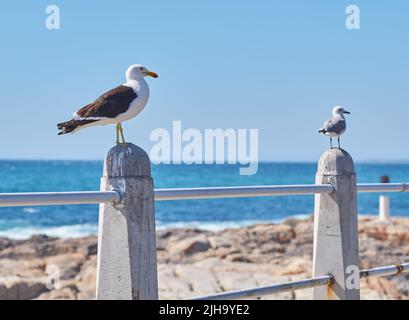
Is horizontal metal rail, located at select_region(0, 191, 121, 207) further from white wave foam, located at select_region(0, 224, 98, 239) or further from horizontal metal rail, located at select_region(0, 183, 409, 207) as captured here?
white wave foam, located at select_region(0, 224, 98, 239)

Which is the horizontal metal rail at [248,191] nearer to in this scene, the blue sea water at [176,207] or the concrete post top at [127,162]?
the concrete post top at [127,162]

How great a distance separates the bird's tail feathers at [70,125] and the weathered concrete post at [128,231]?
1.69ft

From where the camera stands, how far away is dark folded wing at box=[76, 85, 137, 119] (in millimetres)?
4262

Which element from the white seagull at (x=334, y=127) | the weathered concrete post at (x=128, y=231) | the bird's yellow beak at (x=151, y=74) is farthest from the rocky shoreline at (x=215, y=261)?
the weathered concrete post at (x=128, y=231)

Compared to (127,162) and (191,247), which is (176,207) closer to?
(191,247)

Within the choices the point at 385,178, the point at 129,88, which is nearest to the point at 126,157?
the point at 129,88

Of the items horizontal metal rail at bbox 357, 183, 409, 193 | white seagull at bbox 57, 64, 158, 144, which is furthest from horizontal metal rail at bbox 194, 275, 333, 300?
white seagull at bbox 57, 64, 158, 144

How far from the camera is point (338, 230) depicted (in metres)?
5.12

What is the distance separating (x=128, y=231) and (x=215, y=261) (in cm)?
1362

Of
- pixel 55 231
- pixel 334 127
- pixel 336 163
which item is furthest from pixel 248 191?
pixel 55 231

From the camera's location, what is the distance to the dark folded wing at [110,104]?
4262mm

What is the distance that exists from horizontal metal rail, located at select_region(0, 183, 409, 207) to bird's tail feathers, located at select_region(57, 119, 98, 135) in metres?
0.61

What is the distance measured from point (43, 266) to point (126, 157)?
18916mm
